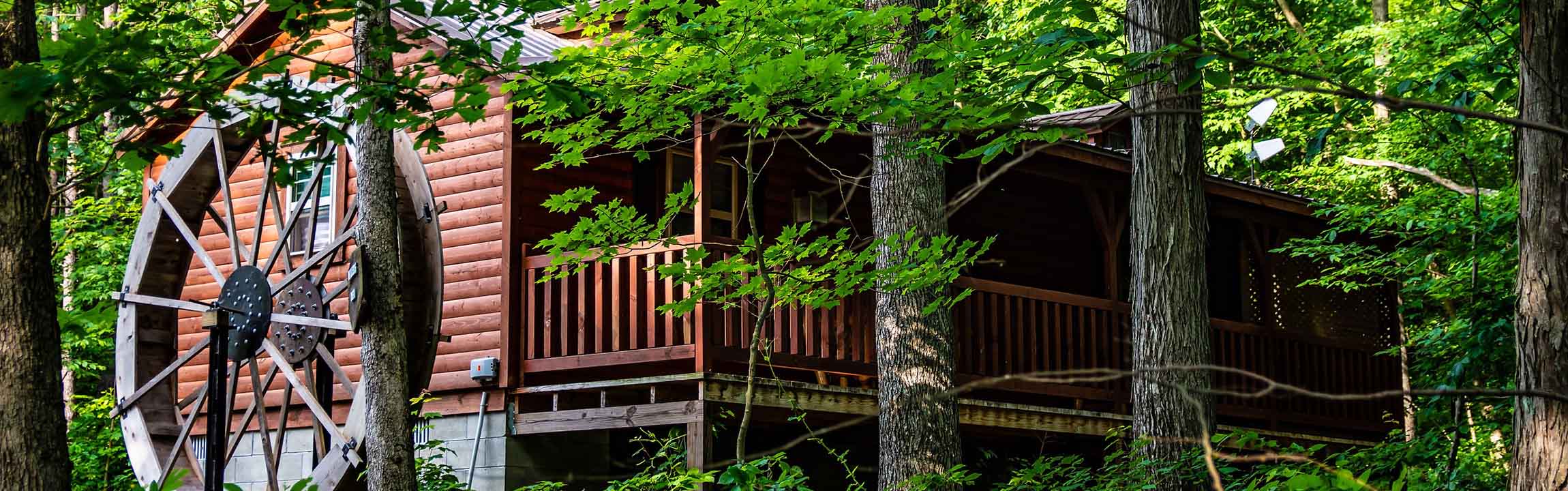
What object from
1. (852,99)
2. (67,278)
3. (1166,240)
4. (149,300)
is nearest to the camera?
(852,99)

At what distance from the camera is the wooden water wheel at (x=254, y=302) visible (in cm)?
1070

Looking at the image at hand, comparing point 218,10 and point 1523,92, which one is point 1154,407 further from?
point 218,10

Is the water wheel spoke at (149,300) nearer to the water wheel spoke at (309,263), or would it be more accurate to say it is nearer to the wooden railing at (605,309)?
the water wheel spoke at (309,263)

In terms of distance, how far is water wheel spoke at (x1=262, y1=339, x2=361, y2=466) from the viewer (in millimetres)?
10259

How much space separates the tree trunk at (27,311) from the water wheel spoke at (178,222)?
22.4 feet

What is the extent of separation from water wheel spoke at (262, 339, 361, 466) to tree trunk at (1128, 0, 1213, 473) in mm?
5616

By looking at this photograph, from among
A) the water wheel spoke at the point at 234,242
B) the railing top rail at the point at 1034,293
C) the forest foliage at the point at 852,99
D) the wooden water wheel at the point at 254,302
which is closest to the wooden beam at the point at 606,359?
the forest foliage at the point at 852,99

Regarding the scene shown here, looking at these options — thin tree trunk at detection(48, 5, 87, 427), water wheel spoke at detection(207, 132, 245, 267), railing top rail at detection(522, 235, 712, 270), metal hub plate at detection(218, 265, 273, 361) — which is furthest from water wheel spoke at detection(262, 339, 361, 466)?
thin tree trunk at detection(48, 5, 87, 427)

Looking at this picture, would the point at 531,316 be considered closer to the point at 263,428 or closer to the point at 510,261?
the point at 510,261

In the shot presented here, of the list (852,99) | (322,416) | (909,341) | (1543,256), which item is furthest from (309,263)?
(1543,256)

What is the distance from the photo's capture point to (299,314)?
11359mm

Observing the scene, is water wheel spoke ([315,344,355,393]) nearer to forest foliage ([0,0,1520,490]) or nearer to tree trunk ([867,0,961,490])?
forest foliage ([0,0,1520,490])

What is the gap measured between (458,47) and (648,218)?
7.19 m

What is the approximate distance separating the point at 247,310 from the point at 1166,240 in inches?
284
